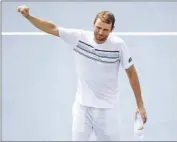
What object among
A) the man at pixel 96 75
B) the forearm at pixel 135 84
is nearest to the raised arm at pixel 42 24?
the man at pixel 96 75

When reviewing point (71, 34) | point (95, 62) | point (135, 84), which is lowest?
point (135, 84)

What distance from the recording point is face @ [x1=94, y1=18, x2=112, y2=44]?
260 cm

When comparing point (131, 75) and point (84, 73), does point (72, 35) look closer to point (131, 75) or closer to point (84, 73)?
point (84, 73)

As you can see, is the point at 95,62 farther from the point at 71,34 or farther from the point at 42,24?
the point at 42,24

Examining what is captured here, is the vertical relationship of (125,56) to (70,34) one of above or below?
below

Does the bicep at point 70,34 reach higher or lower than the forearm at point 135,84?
higher

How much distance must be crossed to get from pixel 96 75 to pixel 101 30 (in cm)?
26

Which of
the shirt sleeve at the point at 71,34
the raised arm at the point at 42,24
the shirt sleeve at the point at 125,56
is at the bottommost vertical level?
the shirt sleeve at the point at 125,56

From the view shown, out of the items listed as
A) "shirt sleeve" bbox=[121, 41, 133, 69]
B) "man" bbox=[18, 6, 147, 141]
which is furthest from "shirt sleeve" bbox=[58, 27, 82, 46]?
"shirt sleeve" bbox=[121, 41, 133, 69]

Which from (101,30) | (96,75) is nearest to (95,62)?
(96,75)

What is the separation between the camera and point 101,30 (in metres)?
2.61

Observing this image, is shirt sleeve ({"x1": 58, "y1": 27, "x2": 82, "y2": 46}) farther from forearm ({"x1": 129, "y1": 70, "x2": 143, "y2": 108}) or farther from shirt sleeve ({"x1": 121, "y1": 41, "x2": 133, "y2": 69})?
forearm ({"x1": 129, "y1": 70, "x2": 143, "y2": 108})

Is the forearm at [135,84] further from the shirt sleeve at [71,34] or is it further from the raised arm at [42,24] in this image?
the raised arm at [42,24]

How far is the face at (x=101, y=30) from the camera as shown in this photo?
2.60 metres
